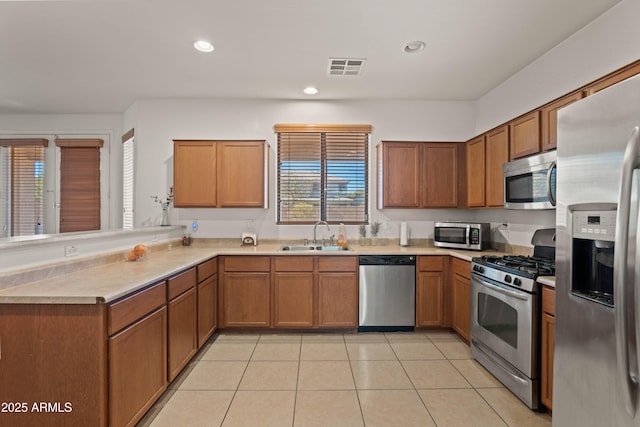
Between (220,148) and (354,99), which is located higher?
(354,99)

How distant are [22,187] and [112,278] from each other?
416cm

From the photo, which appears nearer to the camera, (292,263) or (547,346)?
(547,346)

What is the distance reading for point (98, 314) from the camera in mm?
1537

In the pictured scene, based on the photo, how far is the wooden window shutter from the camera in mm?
4559

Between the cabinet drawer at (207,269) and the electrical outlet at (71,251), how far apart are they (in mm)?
896

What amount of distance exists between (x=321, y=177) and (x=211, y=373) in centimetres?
251

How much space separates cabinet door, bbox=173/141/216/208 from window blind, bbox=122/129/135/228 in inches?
41.3

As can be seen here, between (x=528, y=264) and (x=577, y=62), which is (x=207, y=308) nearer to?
(x=528, y=264)

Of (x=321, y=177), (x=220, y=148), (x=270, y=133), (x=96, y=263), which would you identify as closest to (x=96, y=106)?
(x=220, y=148)

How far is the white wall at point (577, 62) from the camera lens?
208 cm

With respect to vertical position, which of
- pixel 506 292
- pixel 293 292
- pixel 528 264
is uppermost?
pixel 528 264

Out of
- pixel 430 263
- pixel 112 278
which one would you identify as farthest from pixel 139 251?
pixel 430 263

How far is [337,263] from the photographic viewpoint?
336 cm

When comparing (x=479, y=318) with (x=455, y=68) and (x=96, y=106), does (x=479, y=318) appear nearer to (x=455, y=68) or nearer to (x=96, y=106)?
(x=455, y=68)
